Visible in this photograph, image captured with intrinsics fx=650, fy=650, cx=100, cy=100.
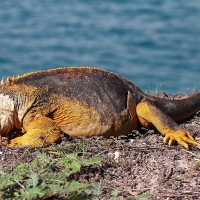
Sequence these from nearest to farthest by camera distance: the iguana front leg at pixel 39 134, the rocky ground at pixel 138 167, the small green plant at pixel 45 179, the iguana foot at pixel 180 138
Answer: the small green plant at pixel 45 179, the rocky ground at pixel 138 167, the iguana front leg at pixel 39 134, the iguana foot at pixel 180 138

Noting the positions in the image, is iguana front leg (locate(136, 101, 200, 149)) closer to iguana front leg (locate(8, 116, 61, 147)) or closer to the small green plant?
iguana front leg (locate(8, 116, 61, 147))

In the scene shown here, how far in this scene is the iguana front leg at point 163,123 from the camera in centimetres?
786

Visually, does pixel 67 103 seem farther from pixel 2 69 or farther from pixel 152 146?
pixel 2 69

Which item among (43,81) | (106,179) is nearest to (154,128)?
(43,81)

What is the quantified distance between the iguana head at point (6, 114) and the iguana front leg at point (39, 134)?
0.19 metres

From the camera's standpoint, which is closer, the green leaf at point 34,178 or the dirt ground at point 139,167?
the green leaf at point 34,178

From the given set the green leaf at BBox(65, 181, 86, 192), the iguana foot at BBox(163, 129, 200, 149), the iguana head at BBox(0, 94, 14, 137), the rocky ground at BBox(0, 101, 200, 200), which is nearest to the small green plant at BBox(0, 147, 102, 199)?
the green leaf at BBox(65, 181, 86, 192)

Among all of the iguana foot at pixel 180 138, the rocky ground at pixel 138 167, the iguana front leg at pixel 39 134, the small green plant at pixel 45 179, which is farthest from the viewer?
the iguana foot at pixel 180 138

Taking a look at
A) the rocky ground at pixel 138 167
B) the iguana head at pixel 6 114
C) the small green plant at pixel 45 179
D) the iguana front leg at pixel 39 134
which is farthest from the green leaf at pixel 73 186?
the iguana head at pixel 6 114

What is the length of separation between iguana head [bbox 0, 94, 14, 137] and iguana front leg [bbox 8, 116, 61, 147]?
19cm

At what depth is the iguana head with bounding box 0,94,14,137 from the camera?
7.79 m

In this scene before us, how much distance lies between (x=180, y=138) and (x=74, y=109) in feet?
4.41

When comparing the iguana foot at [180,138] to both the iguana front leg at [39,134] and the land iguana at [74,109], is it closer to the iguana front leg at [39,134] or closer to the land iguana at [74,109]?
the land iguana at [74,109]

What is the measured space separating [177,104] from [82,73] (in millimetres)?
1517
